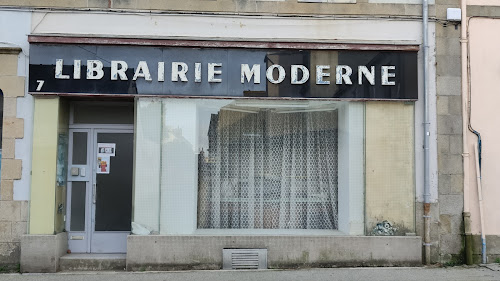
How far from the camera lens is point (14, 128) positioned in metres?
7.19

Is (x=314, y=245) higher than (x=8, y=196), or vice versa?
(x=8, y=196)

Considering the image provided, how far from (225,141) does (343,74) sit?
7.20 feet

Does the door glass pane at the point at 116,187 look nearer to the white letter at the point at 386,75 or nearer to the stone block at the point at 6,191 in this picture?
the stone block at the point at 6,191

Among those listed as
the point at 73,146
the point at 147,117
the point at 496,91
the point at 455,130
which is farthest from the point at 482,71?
the point at 73,146

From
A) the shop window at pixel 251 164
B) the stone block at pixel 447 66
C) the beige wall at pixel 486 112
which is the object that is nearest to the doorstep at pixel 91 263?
the shop window at pixel 251 164

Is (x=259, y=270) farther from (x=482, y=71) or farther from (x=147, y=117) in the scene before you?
(x=482, y=71)

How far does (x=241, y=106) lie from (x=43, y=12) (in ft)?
11.2

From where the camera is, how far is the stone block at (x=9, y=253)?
7066 millimetres

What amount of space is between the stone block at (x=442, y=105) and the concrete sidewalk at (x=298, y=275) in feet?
8.04

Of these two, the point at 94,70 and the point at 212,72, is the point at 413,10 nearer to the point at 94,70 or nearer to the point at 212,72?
the point at 212,72

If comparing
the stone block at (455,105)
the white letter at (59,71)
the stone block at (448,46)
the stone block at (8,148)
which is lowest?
the stone block at (8,148)

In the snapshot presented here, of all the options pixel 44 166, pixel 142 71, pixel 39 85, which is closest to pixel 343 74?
pixel 142 71

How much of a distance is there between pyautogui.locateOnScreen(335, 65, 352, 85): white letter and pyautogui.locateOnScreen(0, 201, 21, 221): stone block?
17.4 feet

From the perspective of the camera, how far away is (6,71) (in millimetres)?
7219
